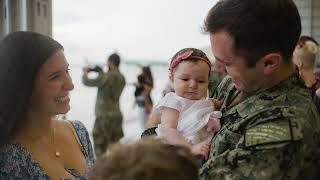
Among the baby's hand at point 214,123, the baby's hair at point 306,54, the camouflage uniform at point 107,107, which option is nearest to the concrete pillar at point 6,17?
the baby's hand at point 214,123

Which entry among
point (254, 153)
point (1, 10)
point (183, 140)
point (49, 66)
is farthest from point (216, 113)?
point (1, 10)

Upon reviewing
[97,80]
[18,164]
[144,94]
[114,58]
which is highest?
[18,164]

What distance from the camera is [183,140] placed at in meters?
1.42

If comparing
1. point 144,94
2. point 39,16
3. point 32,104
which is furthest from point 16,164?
point 144,94

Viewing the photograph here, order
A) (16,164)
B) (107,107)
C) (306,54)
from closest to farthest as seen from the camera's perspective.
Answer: (16,164)
(306,54)
(107,107)

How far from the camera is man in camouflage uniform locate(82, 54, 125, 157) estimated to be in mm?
5281

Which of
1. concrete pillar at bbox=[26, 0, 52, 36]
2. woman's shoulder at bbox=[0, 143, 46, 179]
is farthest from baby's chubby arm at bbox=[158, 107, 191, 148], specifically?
concrete pillar at bbox=[26, 0, 52, 36]

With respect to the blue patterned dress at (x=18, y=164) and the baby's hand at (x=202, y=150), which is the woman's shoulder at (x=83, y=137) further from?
the baby's hand at (x=202, y=150)

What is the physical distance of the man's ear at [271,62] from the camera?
3.41 ft

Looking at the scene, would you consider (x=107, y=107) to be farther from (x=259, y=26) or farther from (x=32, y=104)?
(x=259, y=26)

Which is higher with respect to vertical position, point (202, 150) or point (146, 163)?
point (146, 163)

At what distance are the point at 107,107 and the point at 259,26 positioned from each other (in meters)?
4.47

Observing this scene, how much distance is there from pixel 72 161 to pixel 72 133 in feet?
0.39

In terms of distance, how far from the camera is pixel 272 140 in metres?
0.99
